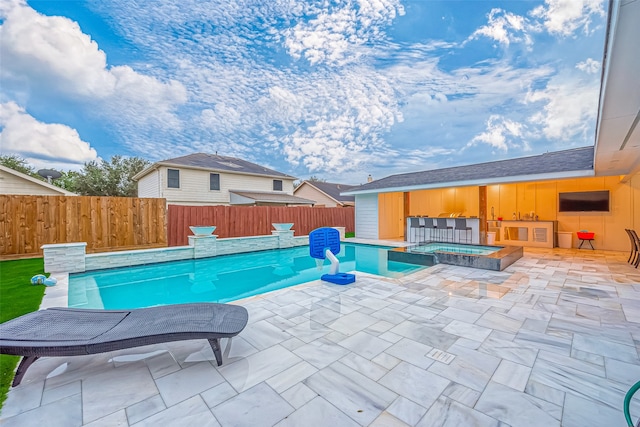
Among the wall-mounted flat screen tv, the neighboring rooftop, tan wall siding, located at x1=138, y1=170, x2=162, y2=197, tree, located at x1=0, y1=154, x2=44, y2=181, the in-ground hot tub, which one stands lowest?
the in-ground hot tub

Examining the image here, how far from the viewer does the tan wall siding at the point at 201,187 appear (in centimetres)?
1499

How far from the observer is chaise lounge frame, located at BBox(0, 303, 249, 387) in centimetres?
205

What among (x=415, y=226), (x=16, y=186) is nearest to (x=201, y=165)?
(x=16, y=186)

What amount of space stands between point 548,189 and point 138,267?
14.7 meters

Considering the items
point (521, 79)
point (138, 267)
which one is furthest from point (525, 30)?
point (138, 267)

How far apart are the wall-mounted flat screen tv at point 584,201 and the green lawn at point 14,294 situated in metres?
14.0

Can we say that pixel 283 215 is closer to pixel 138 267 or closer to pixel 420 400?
pixel 138 267

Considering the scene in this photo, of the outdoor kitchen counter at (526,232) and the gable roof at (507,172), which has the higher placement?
the gable roof at (507,172)

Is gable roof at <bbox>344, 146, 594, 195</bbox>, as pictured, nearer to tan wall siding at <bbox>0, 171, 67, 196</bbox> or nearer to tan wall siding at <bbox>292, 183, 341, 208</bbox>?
tan wall siding at <bbox>292, 183, 341, 208</bbox>

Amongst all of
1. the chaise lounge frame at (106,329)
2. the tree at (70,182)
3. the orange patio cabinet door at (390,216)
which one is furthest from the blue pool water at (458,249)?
the tree at (70,182)

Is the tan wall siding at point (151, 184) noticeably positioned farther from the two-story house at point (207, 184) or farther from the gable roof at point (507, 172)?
the gable roof at point (507, 172)

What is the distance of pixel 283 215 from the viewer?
1341cm

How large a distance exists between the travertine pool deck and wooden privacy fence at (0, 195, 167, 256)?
Answer: 24.5 feet

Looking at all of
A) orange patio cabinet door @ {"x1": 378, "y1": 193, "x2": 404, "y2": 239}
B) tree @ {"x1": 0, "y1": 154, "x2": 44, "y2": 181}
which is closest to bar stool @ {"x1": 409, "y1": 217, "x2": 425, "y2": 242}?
orange patio cabinet door @ {"x1": 378, "y1": 193, "x2": 404, "y2": 239}
